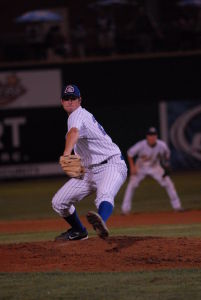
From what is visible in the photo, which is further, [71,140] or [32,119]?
[32,119]

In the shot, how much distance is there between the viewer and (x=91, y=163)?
8.21 metres

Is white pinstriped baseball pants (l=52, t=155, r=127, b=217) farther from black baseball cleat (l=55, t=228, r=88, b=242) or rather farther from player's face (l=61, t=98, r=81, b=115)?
player's face (l=61, t=98, r=81, b=115)

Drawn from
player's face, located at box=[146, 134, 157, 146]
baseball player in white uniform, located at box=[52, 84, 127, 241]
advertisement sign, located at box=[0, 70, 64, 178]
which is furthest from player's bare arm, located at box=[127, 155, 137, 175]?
advertisement sign, located at box=[0, 70, 64, 178]

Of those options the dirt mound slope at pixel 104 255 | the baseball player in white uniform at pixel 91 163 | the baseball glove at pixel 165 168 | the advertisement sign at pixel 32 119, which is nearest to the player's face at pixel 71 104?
the baseball player in white uniform at pixel 91 163

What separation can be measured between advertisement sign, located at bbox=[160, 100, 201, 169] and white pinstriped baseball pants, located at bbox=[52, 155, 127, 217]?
577 inches

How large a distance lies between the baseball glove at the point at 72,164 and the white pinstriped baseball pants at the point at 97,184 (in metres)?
0.45

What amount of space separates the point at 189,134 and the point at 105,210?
603 inches

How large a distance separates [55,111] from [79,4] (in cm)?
701

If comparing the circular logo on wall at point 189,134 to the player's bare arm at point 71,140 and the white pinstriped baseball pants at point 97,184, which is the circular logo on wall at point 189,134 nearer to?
the white pinstriped baseball pants at point 97,184

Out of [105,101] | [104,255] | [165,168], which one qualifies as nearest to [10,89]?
[105,101]

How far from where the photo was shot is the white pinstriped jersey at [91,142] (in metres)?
7.99

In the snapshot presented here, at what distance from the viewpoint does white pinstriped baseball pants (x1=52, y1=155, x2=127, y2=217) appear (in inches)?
316

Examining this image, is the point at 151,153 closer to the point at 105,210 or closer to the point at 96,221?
the point at 105,210

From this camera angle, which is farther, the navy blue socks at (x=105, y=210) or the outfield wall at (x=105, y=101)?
the outfield wall at (x=105, y=101)
